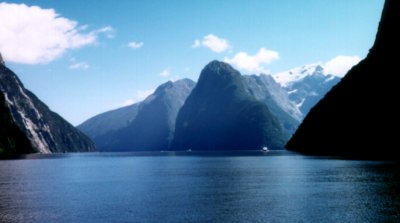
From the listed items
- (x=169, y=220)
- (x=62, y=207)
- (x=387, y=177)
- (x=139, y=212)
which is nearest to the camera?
(x=169, y=220)

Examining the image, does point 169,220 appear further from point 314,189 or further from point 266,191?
Answer: point 314,189

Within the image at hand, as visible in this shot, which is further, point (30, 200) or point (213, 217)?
point (30, 200)

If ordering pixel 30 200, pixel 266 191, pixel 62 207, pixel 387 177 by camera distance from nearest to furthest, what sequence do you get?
1. pixel 62 207
2. pixel 30 200
3. pixel 266 191
4. pixel 387 177

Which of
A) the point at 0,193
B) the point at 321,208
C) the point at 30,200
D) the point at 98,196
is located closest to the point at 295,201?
the point at 321,208

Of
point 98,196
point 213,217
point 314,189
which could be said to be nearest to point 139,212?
point 213,217

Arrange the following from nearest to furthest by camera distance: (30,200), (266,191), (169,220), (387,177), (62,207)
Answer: (169,220), (62,207), (30,200), (266,191), (387,177)

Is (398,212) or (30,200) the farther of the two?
(30,200)

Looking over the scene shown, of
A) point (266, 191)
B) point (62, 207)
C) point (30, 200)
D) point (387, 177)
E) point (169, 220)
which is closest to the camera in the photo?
point (169, 220)

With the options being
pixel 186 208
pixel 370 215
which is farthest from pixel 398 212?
pixel 186 208

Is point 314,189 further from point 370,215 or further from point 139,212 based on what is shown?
point 139,212
